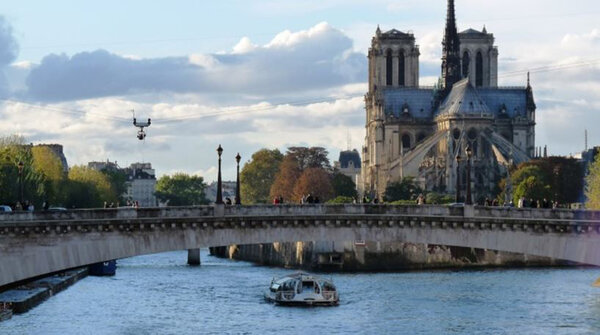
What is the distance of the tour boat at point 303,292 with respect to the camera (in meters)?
93.7

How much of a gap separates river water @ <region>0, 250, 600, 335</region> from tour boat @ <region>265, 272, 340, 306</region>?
35.1 inches

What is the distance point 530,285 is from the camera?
10519cm

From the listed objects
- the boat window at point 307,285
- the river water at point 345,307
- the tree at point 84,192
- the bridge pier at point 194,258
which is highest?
the tree at point 84,192

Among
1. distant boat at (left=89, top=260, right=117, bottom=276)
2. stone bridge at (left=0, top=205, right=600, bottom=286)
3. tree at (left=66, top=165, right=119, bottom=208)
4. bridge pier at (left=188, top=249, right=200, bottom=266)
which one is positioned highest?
tree at (left=66, top=165, right=119, bottom=208)

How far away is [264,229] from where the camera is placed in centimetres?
6794

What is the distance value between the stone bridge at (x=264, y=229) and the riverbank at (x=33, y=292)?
41.8 feet

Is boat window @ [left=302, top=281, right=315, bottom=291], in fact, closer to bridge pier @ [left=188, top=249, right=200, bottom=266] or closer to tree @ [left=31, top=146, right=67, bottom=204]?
bridge pier @ [left=188, top=249, right=200, bottom=266]

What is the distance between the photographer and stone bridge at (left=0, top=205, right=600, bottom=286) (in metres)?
65.9

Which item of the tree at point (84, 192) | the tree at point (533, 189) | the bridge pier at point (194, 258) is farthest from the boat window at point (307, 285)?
the tree at point (533, 189)

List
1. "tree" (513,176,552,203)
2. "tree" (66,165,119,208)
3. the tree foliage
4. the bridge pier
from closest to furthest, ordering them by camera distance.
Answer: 1. the bridge pier
2. "tree" (66,165,119,208)
3. "tree" (513,176,552,203)
4. the tree foliage

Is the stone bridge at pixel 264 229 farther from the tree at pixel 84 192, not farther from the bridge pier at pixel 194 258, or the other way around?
the tree at pixel 84 192

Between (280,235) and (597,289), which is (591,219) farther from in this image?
(597,289)

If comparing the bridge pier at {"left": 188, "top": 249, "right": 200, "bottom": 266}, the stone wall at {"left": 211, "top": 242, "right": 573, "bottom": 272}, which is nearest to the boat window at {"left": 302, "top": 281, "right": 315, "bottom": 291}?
the stone wall at {"left": 211, "top": 242, "right": 573, "bottom": 272}

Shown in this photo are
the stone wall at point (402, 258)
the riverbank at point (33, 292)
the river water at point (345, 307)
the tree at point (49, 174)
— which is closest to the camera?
the river water at point (345, 307)
